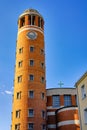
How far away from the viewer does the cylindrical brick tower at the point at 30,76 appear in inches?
1702

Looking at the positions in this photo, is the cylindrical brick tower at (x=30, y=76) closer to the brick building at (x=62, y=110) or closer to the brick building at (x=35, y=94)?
the brick building at (x=35, y=94)

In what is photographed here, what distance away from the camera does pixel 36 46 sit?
5006cm

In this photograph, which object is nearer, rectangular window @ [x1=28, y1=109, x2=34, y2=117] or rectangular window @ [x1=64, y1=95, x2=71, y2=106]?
rectangular window @ [x1=28, y1=109, x2=34, y2=117]

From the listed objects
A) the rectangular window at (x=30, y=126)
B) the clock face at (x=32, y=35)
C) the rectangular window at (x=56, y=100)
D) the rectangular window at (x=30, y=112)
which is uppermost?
the clock face at (x=32, y=35)

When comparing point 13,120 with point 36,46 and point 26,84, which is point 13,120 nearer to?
point 26,84

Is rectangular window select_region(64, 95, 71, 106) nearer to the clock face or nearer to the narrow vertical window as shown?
the narrow vertical window

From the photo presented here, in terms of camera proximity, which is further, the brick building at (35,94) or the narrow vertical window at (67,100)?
the narrow vertical window at (67,100)

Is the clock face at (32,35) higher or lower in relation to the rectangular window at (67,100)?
higher

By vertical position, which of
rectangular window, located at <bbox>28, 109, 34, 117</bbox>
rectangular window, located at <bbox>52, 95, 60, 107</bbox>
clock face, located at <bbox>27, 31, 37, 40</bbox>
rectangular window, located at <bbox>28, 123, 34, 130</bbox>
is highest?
clock face, located at <bbox>27, 31, 37, 40</bbox>

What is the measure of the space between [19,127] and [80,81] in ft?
55.0

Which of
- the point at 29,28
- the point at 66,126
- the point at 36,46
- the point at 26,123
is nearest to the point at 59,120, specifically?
the point at 66,126

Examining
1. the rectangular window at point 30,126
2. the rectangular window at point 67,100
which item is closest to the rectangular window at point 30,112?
the rectangular window at point 30,126

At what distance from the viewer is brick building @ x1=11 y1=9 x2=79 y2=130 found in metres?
42.7

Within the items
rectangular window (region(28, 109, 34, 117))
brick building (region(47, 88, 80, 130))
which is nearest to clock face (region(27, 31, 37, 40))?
brick building (region(47, 88, 80, 130))
